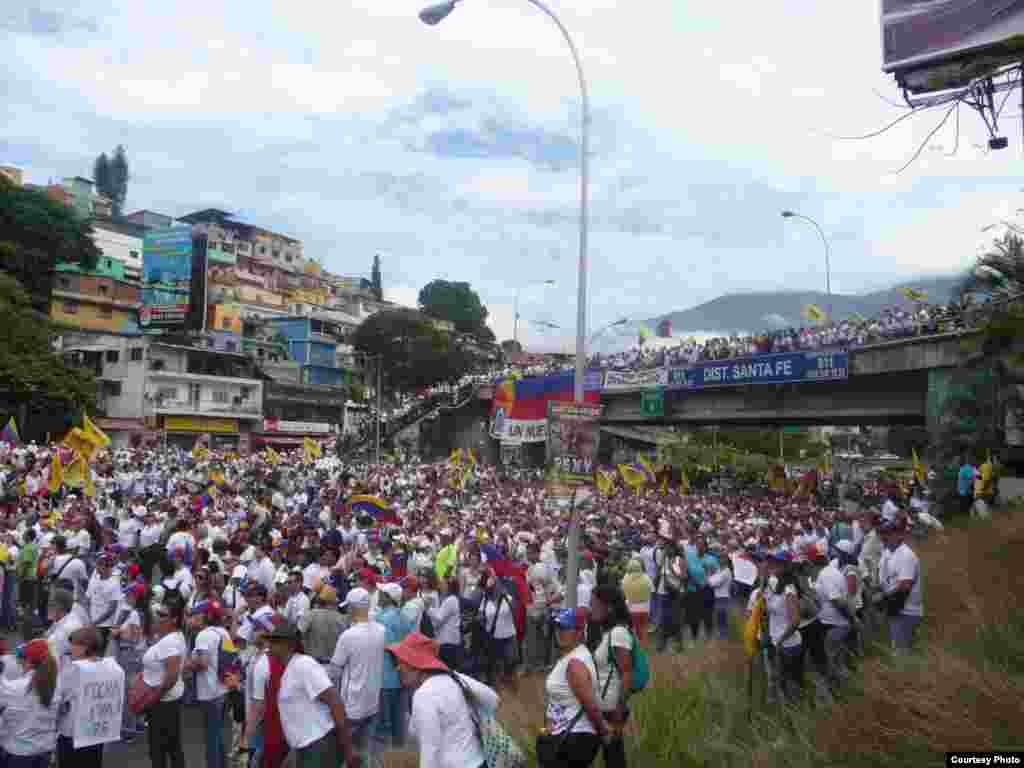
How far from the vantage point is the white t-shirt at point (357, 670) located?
20.9 feet

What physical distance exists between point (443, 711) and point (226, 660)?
3.75 meters

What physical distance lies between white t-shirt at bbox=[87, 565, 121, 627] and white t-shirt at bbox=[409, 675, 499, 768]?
20.2 feet

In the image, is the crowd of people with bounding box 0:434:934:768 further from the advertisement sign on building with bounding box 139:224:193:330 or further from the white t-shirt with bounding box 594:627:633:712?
the advertisement sign on building with bounding box 139:224:193:330

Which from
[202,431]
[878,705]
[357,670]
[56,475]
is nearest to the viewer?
[878,705]

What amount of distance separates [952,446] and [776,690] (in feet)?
40.7

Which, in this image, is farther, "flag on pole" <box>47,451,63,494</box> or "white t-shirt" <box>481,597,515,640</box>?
"flag on pole" <box>47,451,63,494</box>

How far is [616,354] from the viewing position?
4491cm

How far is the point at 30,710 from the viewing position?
18.2 feet

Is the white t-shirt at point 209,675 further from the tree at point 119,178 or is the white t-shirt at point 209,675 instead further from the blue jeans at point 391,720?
the tree at point 119,178

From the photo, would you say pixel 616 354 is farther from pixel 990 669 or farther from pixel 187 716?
pixel 990 669

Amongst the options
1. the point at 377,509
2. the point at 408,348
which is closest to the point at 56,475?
the point at 377,509

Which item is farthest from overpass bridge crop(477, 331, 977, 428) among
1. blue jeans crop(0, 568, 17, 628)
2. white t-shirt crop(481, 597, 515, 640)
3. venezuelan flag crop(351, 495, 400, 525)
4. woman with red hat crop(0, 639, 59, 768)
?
woman with red hat crop(0, 639, 59, 768)

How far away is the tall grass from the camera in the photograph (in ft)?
13.8

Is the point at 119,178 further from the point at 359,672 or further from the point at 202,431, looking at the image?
the point at 359,672
